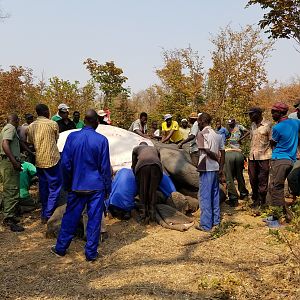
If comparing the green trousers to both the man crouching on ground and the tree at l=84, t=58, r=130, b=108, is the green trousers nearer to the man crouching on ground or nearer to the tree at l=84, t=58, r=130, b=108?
the man crouching on ground

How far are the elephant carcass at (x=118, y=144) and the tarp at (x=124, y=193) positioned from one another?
3.95 ft

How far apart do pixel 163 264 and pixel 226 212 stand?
2677 millimetres

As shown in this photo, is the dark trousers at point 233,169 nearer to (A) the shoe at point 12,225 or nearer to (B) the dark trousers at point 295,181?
(B) the dark trousers at point 295,181

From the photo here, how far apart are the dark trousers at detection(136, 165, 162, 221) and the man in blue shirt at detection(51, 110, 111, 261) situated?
4.36ft

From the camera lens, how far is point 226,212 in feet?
21.6

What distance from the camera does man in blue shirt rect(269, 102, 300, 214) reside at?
5332mm

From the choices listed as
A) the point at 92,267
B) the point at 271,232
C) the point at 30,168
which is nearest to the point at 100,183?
the point at 92,267

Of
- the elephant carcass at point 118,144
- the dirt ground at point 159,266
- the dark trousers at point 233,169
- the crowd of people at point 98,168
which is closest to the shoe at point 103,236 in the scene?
the dirt ground at point 159,266

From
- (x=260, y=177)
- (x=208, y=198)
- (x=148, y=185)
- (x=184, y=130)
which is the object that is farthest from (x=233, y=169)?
(x=184, y=130)

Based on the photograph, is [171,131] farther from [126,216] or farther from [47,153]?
[47,153]

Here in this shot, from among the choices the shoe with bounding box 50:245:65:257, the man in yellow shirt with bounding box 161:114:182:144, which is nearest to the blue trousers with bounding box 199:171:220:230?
the shoe with bounding box 50:245:65:257

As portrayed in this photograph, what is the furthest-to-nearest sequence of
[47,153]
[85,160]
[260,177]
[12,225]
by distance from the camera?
[260,177]
[47,153]
[12,225]
[85,160]

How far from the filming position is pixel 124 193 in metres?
6.00

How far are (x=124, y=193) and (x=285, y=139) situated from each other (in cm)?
251
